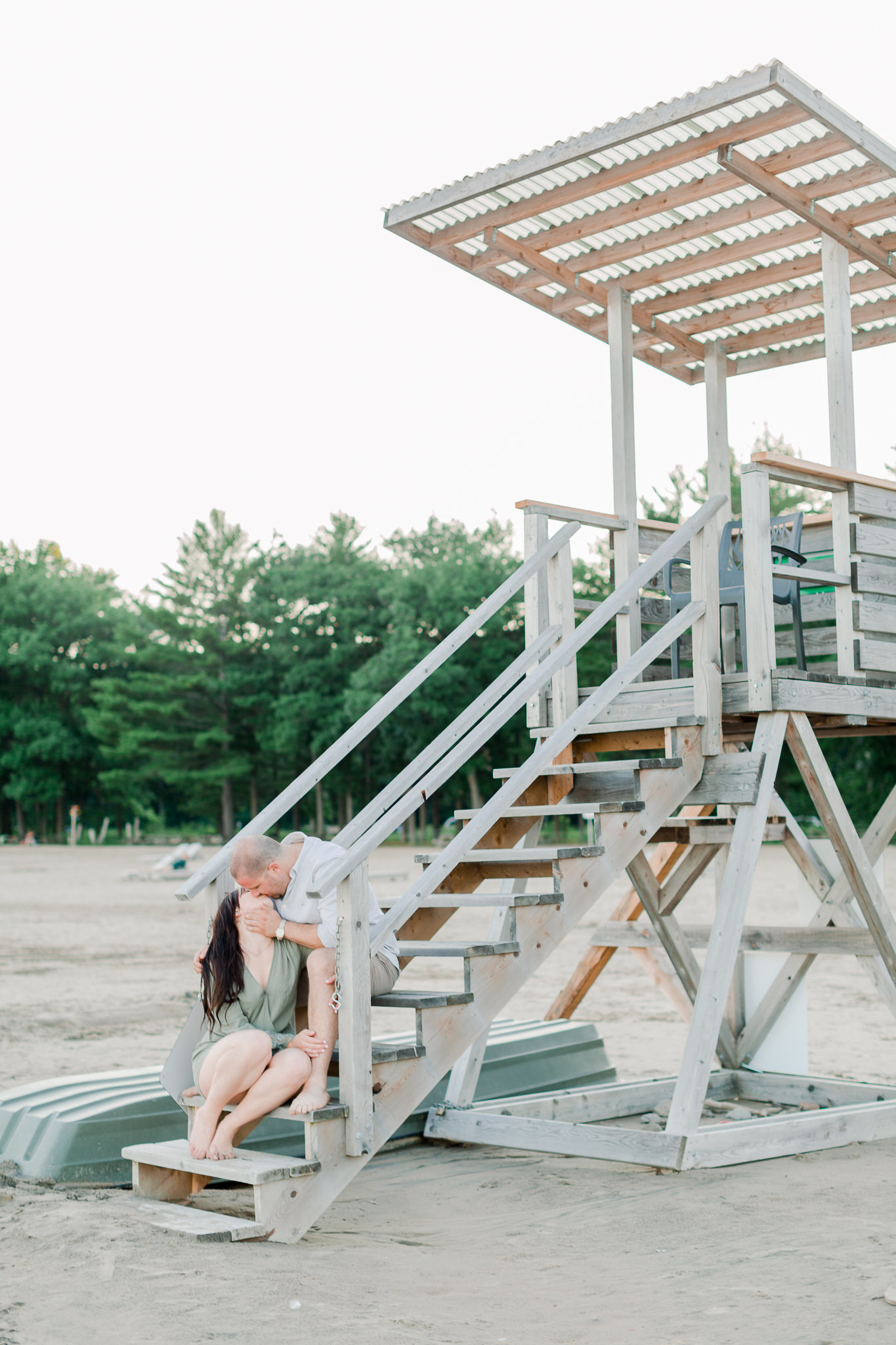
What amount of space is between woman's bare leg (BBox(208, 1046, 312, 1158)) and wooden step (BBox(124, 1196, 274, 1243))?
0.82 feet

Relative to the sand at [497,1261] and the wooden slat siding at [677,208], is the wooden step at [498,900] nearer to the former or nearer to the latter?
the sand at [497,1261]

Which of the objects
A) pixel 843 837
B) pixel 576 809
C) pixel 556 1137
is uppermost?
pixel 576 809

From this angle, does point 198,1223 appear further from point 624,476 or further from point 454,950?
point 624,476

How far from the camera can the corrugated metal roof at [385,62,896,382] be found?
23.2 ft

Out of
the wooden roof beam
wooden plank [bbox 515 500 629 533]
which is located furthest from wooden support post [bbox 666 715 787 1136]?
the wooden roof beam

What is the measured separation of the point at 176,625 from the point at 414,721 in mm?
12686

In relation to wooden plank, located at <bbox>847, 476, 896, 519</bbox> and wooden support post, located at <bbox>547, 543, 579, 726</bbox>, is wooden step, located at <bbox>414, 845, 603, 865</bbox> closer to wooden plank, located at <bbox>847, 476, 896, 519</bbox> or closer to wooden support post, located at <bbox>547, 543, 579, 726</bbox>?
wooden support post, located at <bbox>547, 543, 579, 726</bbox>

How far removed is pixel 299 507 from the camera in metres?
64.6

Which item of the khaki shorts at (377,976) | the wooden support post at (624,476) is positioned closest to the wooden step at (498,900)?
the khaki shorts at (377,976)

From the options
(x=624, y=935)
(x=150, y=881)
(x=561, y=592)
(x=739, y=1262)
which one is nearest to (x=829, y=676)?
(x=561, y=592)

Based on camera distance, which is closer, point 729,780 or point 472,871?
point 472,871

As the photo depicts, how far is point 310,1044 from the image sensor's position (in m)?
5.23

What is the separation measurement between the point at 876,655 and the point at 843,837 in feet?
3.50

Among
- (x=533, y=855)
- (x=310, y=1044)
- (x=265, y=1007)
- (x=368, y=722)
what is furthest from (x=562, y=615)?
(x=310, y=1044)
